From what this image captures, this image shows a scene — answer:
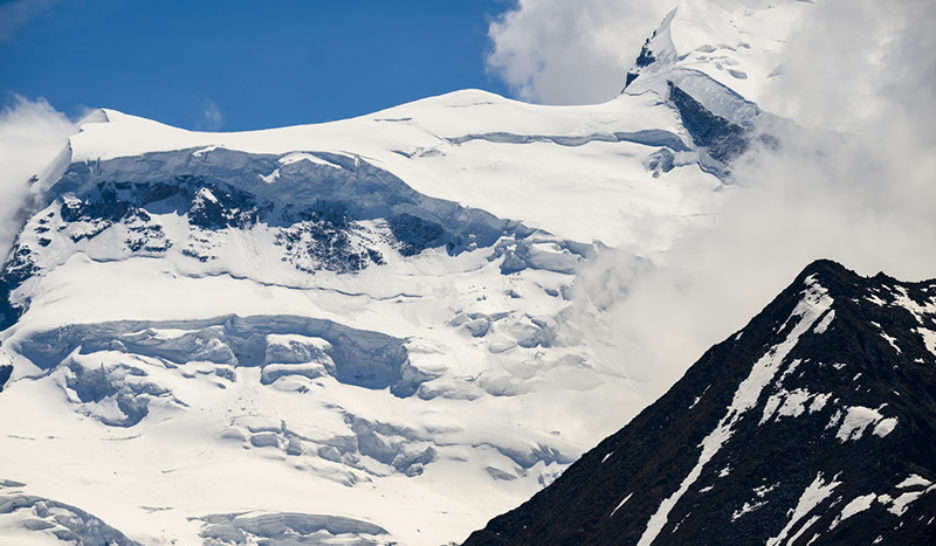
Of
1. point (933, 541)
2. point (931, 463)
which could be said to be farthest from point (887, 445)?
point (933, 541)

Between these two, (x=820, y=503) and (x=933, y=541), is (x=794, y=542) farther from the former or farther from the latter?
(x=933, y=541)

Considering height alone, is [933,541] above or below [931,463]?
below

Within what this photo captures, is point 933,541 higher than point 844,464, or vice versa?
point 844,464

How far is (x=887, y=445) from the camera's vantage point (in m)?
195

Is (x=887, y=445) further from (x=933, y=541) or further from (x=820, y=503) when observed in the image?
(x=933, y=541)

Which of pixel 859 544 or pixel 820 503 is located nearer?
pixel 859 544

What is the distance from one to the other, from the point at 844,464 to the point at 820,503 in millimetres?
5041

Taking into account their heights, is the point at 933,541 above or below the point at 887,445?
below

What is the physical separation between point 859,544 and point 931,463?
1602 centimetres

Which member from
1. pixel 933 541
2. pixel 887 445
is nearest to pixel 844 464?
pixel 887 445

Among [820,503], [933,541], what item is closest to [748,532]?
[820,503]

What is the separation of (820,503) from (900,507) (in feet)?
40.6

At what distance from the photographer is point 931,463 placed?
636ft

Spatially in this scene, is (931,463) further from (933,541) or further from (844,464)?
(933,541)
